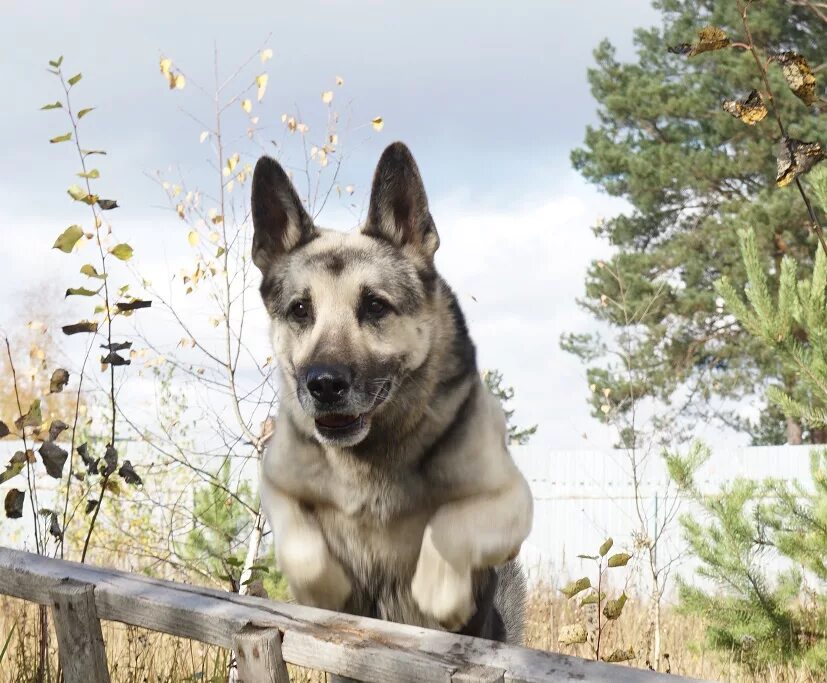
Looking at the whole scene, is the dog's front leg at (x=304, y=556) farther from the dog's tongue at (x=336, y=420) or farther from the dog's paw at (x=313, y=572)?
the dog's tongue at (x=336, y=420)

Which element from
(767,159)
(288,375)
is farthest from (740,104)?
(767,159)

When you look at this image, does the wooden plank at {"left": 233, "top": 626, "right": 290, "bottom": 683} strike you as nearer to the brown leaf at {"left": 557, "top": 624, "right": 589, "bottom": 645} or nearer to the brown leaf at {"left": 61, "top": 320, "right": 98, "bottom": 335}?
the brown leaf at {"left": 557, "top": 624, "right": 589, "bottom": 645}

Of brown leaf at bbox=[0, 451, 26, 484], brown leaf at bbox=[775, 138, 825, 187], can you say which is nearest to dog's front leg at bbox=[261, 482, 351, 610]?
brown leaf at bbox=[0, 451, 26, 484]

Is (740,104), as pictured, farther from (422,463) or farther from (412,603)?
(412,603)

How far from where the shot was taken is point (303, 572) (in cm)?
306

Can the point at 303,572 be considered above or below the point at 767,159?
→ below

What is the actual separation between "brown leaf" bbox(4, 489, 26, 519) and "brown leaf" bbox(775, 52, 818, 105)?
342 centimetres

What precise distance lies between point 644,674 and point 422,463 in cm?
119

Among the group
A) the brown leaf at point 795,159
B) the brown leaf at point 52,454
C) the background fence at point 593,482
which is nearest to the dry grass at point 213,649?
the brown leaf at point 52,454

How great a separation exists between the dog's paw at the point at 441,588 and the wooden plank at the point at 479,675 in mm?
815

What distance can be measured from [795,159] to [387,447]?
4.93 feet

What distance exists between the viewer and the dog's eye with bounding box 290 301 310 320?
10.5ft

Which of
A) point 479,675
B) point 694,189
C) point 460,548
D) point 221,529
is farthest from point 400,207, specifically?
point 694,189

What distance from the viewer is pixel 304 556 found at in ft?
10.0
